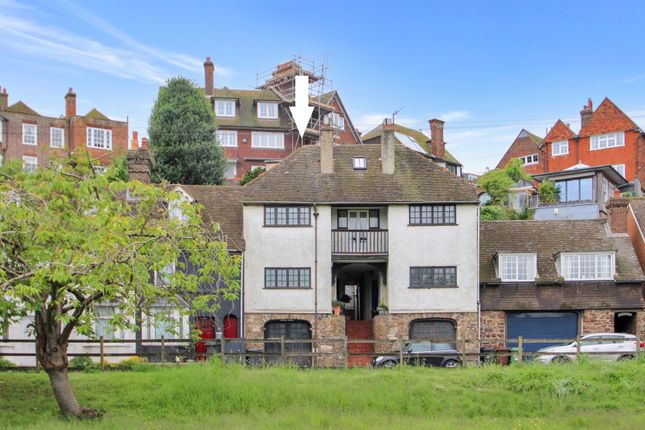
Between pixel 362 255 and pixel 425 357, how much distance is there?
789 centimetres

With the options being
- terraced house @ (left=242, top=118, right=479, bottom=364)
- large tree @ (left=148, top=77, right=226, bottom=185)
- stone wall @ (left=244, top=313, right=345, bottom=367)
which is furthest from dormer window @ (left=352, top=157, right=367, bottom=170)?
large tree @ (left=148, top=77, right=226, bottom=185)

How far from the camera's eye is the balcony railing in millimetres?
34969

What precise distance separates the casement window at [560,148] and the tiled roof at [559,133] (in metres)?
0.36

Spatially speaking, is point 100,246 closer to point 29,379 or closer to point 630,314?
point 29,379

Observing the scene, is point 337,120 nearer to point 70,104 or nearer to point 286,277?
point 70,104

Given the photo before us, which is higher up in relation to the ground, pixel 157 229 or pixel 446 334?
pixel 157 229

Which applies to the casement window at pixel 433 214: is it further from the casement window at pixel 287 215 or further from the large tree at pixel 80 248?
the large tree at pixel 80 248

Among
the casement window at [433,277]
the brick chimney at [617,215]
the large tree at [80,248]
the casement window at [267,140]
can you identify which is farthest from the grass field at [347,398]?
the casement window at [267,140]

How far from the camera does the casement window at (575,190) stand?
48719mm

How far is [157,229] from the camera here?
1812 cm

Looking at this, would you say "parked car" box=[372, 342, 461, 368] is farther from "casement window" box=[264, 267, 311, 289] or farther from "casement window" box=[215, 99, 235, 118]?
"casement window" box=[215, 99, 235, 118]

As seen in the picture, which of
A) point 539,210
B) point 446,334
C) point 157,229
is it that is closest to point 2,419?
point 157,229

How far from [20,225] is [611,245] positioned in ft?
92.3

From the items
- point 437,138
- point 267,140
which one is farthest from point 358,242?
point 267,140
